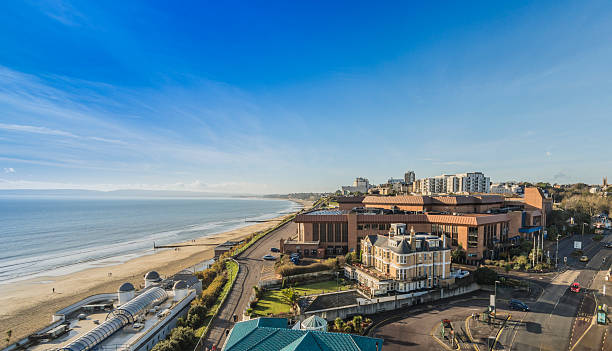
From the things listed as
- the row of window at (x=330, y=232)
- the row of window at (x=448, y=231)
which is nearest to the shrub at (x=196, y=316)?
the row of window at (x=330, y=232)

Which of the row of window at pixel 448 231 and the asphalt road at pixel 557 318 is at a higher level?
the row of window at pixel 448 231

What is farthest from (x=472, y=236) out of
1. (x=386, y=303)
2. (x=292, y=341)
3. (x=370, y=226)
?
(x=292, y=341)

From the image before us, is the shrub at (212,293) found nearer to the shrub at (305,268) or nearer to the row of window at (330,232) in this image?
the shrub at (305,268)

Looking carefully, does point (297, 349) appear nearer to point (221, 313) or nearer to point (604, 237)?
point (221, 313)

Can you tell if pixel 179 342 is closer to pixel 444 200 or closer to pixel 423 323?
pixel 423 323

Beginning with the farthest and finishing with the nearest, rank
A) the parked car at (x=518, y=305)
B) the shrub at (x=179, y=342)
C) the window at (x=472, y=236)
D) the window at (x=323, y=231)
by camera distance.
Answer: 1. the window at (x=323, y=231)
2. the window at (x=472, y=236)
3. the parked car at (x=518, y=305)
4. the shrub at (x=179, y=342)
